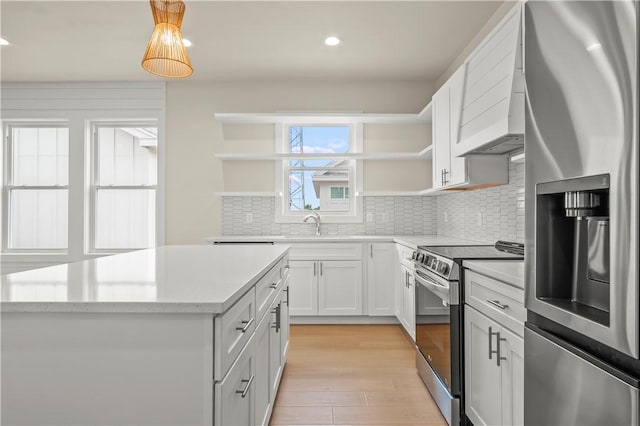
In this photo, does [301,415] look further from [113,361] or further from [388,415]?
[113,361]

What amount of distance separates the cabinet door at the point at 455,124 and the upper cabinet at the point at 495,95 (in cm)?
4

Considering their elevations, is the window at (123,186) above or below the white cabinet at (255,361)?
above

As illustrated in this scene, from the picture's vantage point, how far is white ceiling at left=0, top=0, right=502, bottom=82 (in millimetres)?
2984

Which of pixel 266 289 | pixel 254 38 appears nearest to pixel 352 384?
pixel 266 289

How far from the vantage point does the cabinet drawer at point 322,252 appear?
3912mm

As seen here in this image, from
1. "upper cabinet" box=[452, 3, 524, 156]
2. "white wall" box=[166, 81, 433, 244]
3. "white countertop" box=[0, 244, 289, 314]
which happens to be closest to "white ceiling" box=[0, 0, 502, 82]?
"white wall" box=[166, 81, 433, 244]

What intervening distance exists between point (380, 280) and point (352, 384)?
1481 mm

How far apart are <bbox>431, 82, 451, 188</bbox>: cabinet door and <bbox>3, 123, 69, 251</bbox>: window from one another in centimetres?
430

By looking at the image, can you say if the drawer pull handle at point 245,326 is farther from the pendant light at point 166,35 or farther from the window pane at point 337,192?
the window pane at point 337,192

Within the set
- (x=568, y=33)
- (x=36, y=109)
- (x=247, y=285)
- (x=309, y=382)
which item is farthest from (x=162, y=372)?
(x=36, y=109)

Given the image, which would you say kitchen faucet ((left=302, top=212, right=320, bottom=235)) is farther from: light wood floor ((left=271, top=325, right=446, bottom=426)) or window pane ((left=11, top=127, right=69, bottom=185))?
window pane ((left=11, top=127, right=69, bottom=185))

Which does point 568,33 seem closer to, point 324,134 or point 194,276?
point 194,276

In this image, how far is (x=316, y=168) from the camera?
15.0 ft

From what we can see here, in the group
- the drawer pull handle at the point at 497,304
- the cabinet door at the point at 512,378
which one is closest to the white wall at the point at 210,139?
the drawer pull handle at the point at 497,304
